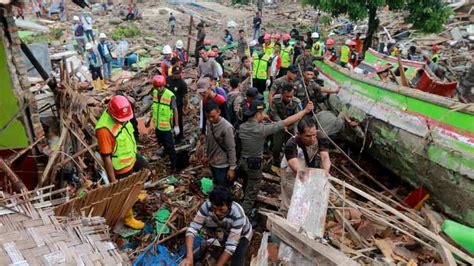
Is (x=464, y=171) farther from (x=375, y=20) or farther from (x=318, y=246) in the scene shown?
(x=375, y=20)

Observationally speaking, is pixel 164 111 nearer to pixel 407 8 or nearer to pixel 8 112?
pixel 8 112

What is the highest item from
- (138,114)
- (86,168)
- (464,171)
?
(464,171)

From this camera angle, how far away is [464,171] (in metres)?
4.60

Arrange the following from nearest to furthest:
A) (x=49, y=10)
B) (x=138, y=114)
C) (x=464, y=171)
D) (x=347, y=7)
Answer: (x=464, y=171), (x=138, y=114), (x=347, y=7), (x=49, y=10)

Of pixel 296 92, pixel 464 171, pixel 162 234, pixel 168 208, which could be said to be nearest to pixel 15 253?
pixel 162 234

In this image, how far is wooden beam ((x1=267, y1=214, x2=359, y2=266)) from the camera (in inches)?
104

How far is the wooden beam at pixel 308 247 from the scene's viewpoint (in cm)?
265

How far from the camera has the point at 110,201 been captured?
4.26 metres

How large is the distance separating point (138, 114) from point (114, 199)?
555 cm

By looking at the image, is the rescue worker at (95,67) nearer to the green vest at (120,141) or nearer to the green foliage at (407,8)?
the green foliage at (407,8)

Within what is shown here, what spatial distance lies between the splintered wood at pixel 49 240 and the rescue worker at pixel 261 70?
6.71 m

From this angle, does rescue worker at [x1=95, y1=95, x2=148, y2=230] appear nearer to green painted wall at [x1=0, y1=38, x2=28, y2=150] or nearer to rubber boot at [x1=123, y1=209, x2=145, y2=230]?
rubber boot at [x1=123, y1=209, x2=145, y2=230]

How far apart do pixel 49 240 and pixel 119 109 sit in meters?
2.10

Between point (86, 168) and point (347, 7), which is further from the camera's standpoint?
point (347, 7)
